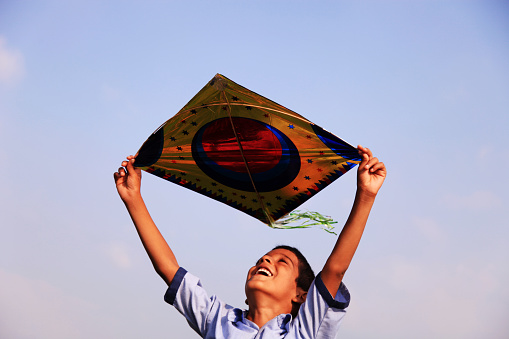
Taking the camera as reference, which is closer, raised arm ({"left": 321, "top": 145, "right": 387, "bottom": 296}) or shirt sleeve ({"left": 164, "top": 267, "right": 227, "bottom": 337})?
raised arm ({"left": 321, "top": 145, "right": 387, "bottom": 296})

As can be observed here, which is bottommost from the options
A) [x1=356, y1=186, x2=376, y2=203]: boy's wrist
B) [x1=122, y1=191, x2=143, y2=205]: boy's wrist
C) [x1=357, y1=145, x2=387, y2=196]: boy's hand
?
[x1=122, y1=191, x2=143, y2=205]: boy's wrist

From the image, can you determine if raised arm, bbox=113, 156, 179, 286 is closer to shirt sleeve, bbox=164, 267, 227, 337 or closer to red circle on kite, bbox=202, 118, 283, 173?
shirt sleeve, bbox=164, 267, 227, 337

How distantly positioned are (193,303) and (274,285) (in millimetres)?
468

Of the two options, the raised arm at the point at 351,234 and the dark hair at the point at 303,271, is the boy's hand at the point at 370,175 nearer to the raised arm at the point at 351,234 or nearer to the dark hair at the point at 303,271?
the raised arm at the point at 351,234

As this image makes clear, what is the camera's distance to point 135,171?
308 centimetres

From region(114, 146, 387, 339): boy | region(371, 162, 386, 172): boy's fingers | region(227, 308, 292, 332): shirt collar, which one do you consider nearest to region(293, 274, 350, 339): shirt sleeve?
region(114, 146, 387, 339): boy

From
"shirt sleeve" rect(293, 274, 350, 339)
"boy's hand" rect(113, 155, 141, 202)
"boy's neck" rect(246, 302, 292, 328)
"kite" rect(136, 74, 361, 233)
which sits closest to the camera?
"shirt sleeve" rect(293, 274, 350, 339)

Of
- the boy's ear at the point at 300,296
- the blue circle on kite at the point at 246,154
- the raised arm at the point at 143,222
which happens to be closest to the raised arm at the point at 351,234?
the boy's ear at the point at 300,296

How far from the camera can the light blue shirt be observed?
2.45 m

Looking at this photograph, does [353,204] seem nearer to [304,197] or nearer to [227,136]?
[304,197]

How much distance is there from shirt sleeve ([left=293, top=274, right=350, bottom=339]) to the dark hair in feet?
1.37

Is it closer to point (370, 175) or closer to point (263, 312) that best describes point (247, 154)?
point (370, 175)

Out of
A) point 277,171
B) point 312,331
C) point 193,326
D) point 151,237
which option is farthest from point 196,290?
point 277,171

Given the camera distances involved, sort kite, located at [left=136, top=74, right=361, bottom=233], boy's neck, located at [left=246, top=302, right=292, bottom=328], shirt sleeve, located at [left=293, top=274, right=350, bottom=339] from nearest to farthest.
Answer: shirt sleeve, located at [left=293, top=274, right=350, bottom=339], boy's neck, located at [left=246, top=302, right=292, bottom=328], kite, located at [left=136, top=74, right=361, bottom=233]
